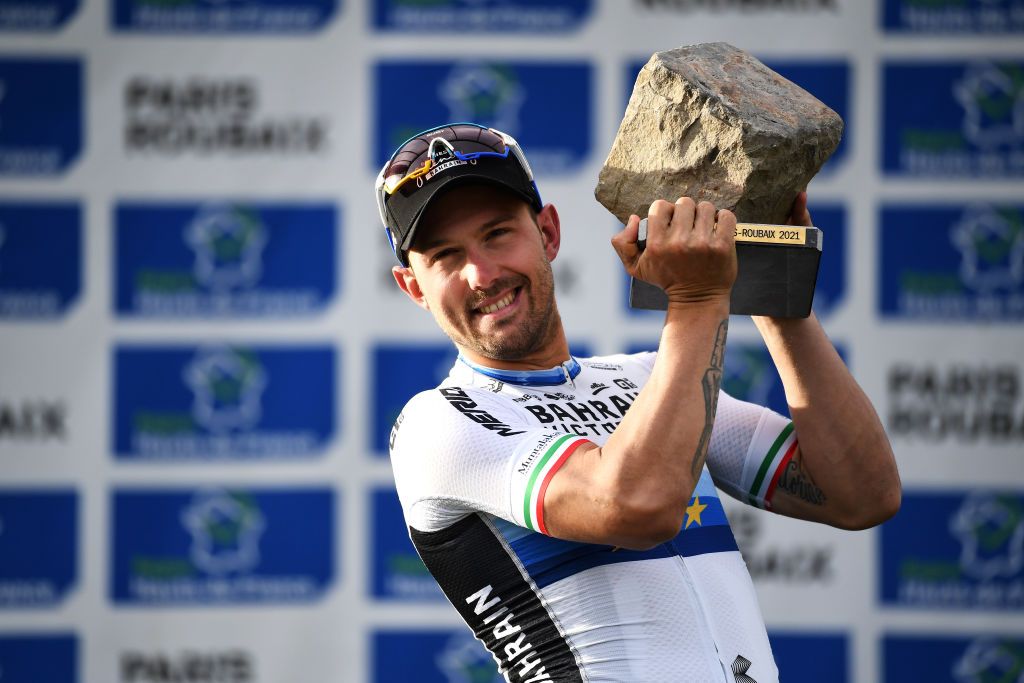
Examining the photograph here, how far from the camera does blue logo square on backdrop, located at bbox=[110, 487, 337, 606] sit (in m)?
3.65

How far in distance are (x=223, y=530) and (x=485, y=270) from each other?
2.25 metres

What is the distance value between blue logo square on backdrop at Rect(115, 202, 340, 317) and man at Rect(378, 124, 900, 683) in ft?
6.19

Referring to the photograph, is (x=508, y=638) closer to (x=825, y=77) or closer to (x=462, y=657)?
(x=462, y=657)

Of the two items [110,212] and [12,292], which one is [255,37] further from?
[12,292]

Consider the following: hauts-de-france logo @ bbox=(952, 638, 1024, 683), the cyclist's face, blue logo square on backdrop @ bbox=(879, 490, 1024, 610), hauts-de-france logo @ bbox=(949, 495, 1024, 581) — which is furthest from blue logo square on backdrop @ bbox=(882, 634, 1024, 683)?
the cyclist's face

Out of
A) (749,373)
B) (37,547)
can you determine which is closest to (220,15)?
(37,547)

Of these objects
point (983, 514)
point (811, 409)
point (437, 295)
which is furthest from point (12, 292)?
point (983, 514)

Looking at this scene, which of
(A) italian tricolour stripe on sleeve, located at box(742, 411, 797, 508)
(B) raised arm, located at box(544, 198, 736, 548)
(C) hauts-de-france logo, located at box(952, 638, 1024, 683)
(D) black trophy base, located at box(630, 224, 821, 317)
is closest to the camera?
(B) raised arm, located at box(544, 198, 736, 548)

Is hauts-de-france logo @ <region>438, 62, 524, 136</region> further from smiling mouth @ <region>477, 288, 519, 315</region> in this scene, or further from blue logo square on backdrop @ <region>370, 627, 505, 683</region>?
smiling mouth @ <region>477, 288, 519, 315</region>

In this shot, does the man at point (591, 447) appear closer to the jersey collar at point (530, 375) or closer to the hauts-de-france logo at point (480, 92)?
the jersey collar at point (530, 375)

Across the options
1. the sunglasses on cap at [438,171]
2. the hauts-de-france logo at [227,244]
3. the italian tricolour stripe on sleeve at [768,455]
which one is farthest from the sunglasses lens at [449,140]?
the hauts-de-france logo at [227,244]

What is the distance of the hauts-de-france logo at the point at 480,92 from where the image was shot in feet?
12.2

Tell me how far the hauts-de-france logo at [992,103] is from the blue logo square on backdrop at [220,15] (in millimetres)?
2093

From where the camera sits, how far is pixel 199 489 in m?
3.66
